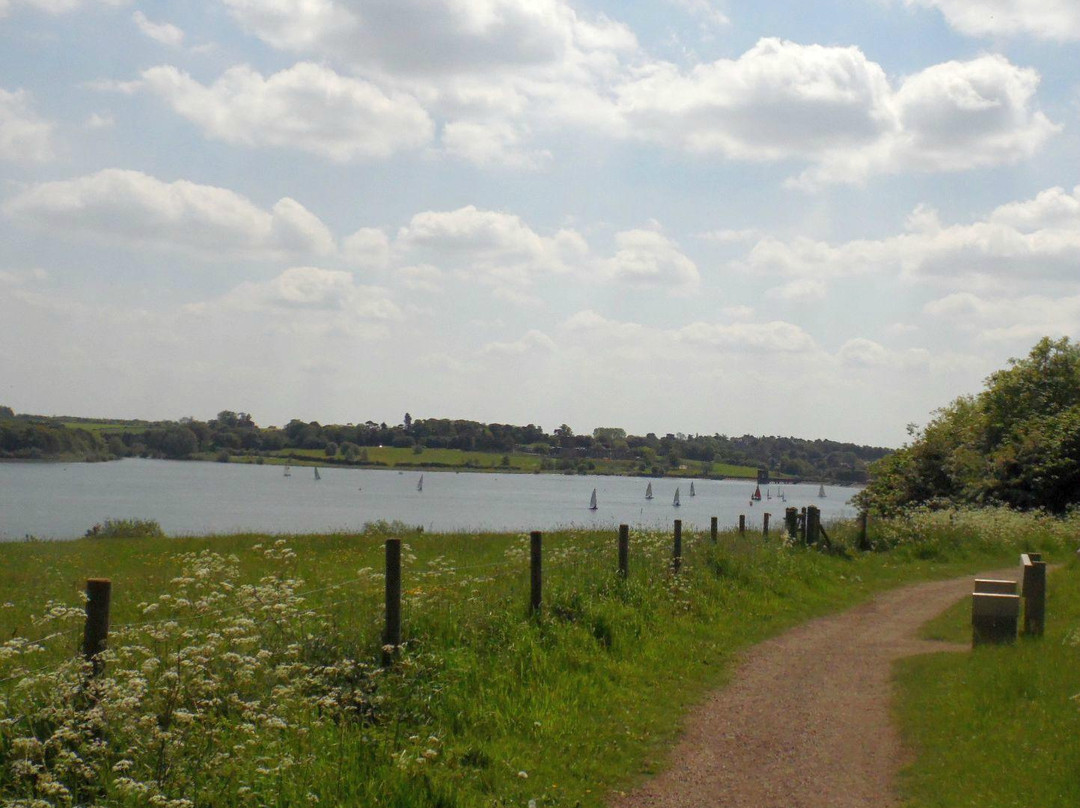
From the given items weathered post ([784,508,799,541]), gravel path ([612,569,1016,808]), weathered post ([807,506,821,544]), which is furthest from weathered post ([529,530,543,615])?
weathered post ([807,506,821,544])

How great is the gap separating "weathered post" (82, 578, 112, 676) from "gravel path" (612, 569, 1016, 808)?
4248 millimetres

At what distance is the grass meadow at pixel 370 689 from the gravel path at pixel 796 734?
1.33 feet

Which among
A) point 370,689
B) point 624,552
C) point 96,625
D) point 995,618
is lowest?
point 370,689

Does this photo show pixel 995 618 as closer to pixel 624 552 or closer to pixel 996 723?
pixel 996 723

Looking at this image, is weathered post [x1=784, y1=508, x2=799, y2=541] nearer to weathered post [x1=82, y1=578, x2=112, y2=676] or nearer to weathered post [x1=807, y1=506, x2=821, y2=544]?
weathered post [x1=807, y1=506, x2=821, y2=544]

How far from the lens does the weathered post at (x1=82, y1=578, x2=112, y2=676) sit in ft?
23.0

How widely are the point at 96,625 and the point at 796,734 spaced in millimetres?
7051

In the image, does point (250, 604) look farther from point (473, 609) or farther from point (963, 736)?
point (963, 736)

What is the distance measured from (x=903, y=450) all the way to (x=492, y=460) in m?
155

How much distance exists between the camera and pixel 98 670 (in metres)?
7.12

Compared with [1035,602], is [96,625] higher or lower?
higher

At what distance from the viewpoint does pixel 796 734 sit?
1021cm

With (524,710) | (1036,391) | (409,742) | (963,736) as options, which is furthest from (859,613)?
(1036,391)

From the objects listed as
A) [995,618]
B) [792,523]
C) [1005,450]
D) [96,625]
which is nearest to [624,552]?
[995,618]
